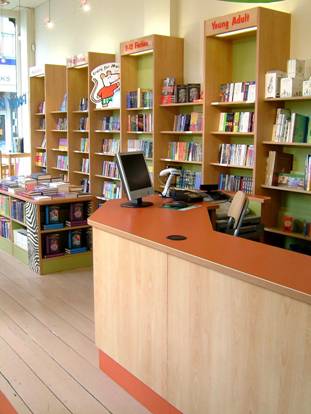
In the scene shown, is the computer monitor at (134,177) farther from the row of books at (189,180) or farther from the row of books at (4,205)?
the row of books at (4,205)

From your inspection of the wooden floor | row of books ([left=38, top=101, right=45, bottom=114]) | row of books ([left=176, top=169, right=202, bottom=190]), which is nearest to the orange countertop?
the wooden floor

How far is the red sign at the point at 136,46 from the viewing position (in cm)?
621

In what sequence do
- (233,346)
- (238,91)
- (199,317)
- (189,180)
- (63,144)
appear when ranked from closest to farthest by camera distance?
(233,346) → (199,317) → (238,91) → (189,180) → (63,144)

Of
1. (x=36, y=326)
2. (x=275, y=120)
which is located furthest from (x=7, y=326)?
(x=275, y=120)

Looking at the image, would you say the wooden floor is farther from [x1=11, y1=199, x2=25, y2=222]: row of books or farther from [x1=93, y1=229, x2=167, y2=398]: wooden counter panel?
[x1=11, y1=199, x2=25, y2=222]: row of books

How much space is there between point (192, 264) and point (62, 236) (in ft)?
11.7

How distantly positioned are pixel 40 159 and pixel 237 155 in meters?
5.05

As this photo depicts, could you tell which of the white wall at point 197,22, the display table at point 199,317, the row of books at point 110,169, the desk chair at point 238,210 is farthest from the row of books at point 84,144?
the display table at point 199,317

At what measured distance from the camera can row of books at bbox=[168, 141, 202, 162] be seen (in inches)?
236

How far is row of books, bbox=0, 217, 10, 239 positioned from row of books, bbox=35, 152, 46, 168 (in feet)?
8.76

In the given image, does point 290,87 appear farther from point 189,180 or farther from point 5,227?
point 5,227

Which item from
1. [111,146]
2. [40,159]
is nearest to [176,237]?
[111,146]

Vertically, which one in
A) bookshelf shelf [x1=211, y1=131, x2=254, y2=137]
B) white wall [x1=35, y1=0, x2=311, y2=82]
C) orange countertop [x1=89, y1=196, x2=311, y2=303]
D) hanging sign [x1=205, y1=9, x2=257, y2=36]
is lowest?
orange countertop [x1=89, y1=196, x2=311, y2=303]

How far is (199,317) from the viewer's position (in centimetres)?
255
